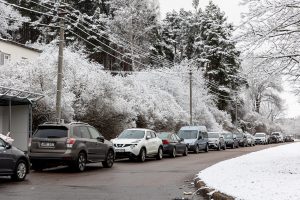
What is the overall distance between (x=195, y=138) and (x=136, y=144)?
483 inches

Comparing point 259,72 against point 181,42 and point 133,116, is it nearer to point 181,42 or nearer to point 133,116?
point 133,116

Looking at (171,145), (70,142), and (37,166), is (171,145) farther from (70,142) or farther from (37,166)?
(70,142)

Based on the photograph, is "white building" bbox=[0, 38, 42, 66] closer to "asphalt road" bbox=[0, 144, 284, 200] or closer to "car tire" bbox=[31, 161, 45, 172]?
"car tire" bbox=[31, 161, 45, 172]

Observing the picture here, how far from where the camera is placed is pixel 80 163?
1745 cm

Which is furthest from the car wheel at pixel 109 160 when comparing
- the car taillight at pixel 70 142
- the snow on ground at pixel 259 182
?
the snow on ground at pixel 259 182

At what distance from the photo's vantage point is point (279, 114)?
116m

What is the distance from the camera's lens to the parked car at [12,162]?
13367 mm

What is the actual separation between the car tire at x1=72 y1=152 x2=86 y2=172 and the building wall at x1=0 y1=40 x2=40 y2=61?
2163cm

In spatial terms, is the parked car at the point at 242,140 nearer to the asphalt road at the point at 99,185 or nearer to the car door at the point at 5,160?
the asphalt road at the point at 99,185

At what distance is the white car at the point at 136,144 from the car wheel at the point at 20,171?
8723 millimetres

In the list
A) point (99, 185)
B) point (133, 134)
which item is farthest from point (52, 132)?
point (133, 134)

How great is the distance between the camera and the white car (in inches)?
900

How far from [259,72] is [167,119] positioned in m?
27.7

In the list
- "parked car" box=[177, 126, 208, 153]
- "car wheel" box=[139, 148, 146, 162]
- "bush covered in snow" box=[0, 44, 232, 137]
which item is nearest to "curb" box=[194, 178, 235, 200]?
"car wheel" box=[139, 148, 146, 162]
